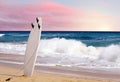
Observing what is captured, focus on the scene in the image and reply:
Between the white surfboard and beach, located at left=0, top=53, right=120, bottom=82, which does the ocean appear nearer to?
beach, located at left=0, top=53, right=120, bottom=82

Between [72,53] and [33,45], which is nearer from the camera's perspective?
[33,45]

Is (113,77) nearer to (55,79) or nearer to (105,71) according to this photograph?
(105,71)

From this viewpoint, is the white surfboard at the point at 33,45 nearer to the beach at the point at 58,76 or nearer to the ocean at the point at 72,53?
the beach at the point at 58,76

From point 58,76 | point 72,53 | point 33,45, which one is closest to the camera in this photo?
point 33,45

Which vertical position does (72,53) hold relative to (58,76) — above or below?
below

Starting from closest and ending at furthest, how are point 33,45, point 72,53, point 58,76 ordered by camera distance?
point 33,45 < point 58,76 < point 72,53

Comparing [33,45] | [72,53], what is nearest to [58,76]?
[33,45]

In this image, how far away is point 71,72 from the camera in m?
12.9

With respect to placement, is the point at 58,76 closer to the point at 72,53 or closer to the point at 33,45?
the point at 33,45

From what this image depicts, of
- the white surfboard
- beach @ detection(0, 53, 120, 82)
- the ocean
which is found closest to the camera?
beach @ detection(0, 53, 120, 82)

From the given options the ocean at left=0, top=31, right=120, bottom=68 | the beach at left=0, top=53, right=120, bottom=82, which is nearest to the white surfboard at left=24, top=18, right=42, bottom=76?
the beach at left=0, top=53, right=120, bottom=82

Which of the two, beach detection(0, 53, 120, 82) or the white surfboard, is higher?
the white surfboard

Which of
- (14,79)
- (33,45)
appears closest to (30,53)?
(33,45)

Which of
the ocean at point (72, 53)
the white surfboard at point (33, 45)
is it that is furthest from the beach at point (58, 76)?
the ocean at point (72, 53)
